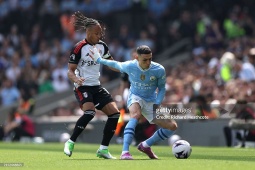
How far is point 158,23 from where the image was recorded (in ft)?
100.0

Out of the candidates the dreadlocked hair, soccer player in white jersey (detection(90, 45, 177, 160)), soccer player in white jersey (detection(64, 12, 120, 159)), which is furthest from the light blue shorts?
the dreadlocked hair

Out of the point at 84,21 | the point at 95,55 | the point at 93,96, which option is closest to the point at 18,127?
the point at 93,96

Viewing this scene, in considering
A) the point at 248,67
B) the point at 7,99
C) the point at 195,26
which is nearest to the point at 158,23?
the point at 195,26

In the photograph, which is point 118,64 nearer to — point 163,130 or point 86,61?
point 86,61

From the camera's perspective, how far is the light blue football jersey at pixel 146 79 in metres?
13.7

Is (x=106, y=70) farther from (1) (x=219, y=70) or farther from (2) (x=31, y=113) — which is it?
(1) (x=219, y=70)

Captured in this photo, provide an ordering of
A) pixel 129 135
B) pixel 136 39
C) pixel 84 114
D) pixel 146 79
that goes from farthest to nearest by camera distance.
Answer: pixel 136 39 → pixel 84 114 → pixel 146 79 → pixel 129 135

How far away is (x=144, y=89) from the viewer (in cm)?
1379

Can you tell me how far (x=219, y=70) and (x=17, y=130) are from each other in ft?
21.2

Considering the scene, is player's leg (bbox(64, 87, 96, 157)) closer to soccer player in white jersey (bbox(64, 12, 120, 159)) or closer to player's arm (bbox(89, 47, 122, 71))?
soccer player in white jersey (bbox(64, 12, 120, 159))

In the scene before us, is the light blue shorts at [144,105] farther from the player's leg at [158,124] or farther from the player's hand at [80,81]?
the player's hand at [80,81]

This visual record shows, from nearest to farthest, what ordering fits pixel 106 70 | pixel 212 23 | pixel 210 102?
pixel 210 102, pixel 212 23, pixel 106 70

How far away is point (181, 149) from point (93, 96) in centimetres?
186

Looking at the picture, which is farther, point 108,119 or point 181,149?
point 108,119
